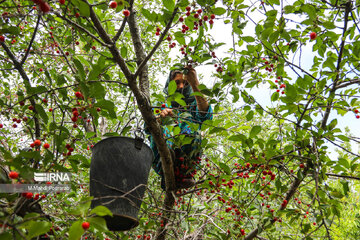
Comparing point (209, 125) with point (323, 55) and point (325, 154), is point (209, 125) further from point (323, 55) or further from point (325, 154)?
point (323, 55)

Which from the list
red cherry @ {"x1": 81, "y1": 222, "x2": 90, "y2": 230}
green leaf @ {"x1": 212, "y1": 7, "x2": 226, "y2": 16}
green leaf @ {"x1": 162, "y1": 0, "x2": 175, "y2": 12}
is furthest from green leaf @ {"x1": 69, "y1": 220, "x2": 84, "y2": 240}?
green leaf @ {"x1": 212, "y1": 7, "x2": 226, "y2": 16}

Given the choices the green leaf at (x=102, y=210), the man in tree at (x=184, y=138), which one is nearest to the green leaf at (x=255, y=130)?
the man in tree at (x=184, y=138)

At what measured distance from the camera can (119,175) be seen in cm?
180

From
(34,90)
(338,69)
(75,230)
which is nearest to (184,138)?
(34,90)

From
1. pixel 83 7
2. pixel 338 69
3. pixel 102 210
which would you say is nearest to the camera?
pixel 102 210

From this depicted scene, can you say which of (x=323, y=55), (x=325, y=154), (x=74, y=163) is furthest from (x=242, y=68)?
(x=74, y=163)

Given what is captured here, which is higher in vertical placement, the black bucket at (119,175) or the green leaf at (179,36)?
the green leaf at (179,36)

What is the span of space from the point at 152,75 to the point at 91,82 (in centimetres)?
487

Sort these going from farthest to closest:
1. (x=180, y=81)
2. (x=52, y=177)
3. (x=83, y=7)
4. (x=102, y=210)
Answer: (x=180, y=81), (x=52, y=177), (x=83, y=7), (x=102, y=210)

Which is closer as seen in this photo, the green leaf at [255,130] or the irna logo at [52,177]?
the irna logo at [52,177]

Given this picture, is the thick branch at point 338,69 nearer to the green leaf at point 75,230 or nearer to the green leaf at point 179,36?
the green leaf at point 179,36

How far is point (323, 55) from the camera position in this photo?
2248 mm

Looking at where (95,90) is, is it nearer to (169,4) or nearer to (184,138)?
(169,4)

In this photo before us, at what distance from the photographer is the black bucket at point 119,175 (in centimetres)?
176
